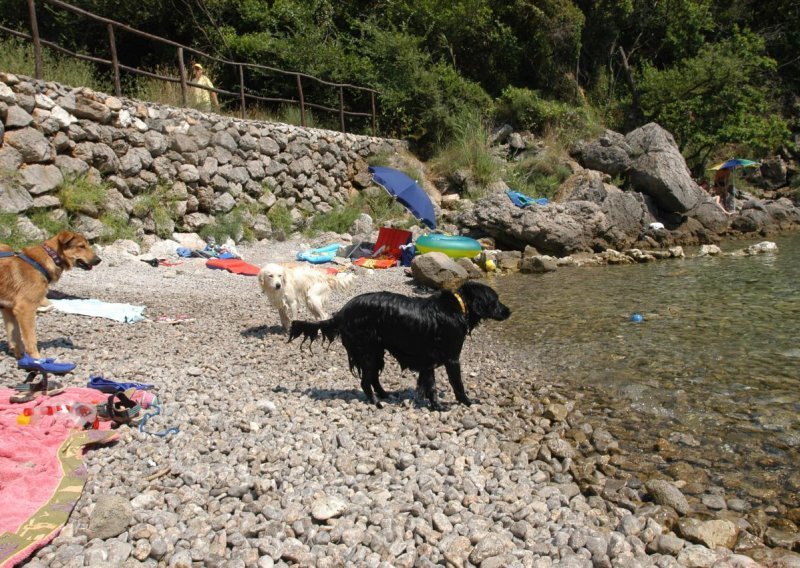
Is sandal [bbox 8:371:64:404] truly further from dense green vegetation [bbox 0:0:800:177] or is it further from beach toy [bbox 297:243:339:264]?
dense green vegetation [bbox 0:0:800:177]

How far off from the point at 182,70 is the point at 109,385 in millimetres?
12377

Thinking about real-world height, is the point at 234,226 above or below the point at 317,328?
above

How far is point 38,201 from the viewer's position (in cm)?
1045

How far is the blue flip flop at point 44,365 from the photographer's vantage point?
492 cm

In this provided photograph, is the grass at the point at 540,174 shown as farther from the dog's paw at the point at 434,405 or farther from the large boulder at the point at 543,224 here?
the dog's paw at the point at 434,405

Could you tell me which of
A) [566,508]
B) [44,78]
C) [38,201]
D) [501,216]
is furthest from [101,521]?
[501,216]

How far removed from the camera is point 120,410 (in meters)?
4.18

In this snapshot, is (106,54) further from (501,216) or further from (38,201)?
(501,216)

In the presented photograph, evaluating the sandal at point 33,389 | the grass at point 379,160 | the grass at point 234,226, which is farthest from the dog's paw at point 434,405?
the grass at point 379,160

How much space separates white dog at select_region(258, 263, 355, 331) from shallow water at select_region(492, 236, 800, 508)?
2.73 meters

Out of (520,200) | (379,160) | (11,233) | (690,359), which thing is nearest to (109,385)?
(690,359)

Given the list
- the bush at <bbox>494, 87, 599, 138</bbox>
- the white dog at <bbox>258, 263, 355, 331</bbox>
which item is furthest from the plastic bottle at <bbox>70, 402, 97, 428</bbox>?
the bush at <bbox>494, 87, 599, 138</bbox>

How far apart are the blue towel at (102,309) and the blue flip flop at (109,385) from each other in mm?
2661

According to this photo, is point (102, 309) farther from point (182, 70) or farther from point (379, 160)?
point (379, 160)
